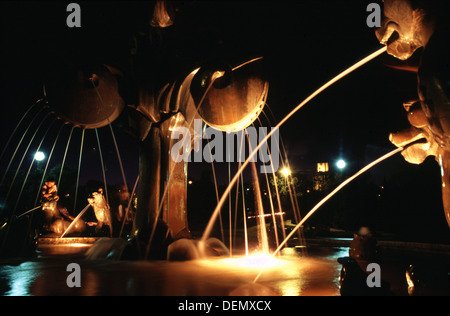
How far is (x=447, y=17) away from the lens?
391 centimetres

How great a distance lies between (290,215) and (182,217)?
29.6m

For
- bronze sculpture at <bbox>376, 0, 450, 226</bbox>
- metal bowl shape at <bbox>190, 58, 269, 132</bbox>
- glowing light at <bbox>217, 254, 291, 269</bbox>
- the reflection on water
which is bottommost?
glowing light at <bbox>217, 254, 291, 269</bbox>

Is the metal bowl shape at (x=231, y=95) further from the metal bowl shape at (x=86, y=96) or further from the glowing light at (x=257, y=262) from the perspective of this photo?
the glowing light at (x=257, y=262)

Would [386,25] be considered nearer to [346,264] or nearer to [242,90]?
[346,264]

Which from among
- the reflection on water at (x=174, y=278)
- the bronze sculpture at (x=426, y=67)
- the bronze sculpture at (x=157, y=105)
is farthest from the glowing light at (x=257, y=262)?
the bronze sculpture at (x=426, y=67)

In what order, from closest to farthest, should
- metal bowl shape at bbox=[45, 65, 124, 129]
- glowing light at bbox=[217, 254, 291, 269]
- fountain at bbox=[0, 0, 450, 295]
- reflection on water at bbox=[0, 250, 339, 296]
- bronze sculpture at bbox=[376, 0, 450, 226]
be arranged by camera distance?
1. bronze sculpture at bbox=[376, 0, 450, 226]
2. reflection on water at bbox=[0, 250, 339, 296]
3. glowing light at bbox=[217, 254, 291, 269]
4. fountain at bbox=[0, 0, 450, 295]
5. metal bowl shape at bbox=[45, 65, 124, 129]

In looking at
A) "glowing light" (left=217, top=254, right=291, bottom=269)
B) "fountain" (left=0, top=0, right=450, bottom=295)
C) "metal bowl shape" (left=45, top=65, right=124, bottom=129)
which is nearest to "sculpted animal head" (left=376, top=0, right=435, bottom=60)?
"fountain" (left=0, top=0, right=450, bottom=295)

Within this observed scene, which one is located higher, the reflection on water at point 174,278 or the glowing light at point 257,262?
→ the reflection on water at point 174,278

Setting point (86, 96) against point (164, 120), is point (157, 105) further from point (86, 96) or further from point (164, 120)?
point (86, 96)

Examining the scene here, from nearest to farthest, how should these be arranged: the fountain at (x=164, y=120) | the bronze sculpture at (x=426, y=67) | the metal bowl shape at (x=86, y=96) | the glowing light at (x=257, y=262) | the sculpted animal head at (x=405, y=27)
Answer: the bronze sculpture at (x=426, y=67) → the sculpted animal head at (x=405, y=27) → the glowing light at (x=257, y=262) → the fountain at (x=164, y=120) → the metal bowl shape at (x=86, y=96)

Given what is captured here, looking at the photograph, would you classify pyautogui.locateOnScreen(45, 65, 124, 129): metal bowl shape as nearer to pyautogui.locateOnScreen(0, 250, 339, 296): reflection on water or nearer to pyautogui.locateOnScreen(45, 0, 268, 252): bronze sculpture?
pyautogui.locateOnScreen(45, 0, 268, 252): bronze sculpture

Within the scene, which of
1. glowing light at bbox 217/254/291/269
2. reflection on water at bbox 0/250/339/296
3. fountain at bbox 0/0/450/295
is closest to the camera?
reflection on water at bbox 0/250/339/296

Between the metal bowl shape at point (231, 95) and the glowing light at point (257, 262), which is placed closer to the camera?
the glowing light at point (257, 262)

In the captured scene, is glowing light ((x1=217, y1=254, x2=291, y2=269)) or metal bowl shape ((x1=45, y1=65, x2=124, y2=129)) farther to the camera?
metal bowl shape ((x1=45, y1=65, x2=124, y2=129))
